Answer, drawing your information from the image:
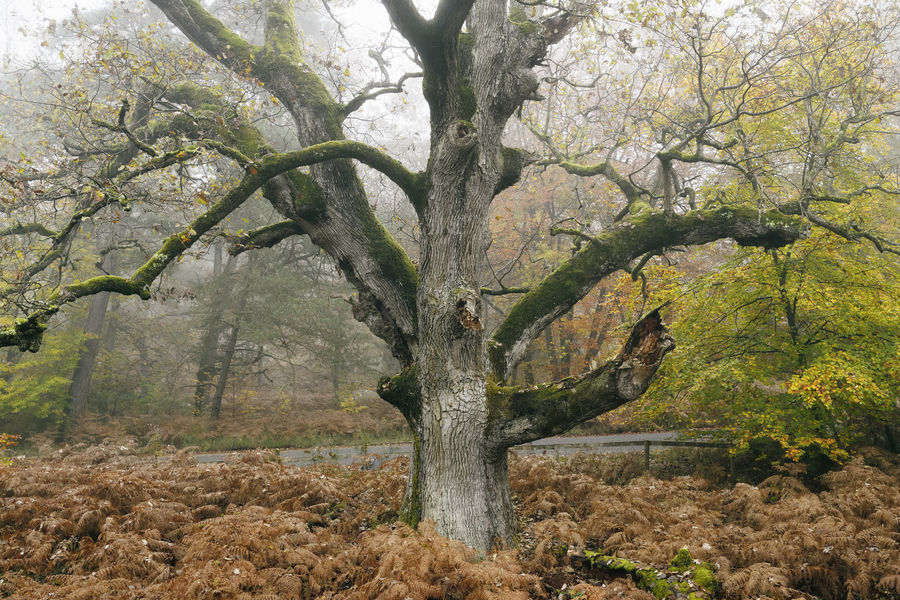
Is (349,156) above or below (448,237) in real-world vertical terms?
above

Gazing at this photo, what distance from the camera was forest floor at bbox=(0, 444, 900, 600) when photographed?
160 inches

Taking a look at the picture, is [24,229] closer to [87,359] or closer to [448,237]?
[448,237]

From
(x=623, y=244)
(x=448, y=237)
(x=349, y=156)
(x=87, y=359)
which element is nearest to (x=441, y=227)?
(x=448, y=237)

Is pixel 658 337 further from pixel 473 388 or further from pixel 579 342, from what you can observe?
pixel 579 342

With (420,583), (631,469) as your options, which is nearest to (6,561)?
(420,583)

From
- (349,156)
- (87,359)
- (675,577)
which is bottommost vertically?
(675,577)

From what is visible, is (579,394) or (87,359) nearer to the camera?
(579,394)

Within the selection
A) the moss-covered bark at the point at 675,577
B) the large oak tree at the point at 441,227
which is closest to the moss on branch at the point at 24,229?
the large oak tree at the point at 441,227

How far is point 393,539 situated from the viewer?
451 cm

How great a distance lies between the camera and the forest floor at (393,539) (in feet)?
13.3

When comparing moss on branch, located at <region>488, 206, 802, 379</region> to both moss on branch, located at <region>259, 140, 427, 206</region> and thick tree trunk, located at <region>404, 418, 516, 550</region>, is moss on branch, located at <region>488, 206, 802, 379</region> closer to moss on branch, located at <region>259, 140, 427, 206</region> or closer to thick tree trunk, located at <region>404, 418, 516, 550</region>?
thick tree trunk, located at <region>404, 418, 516, 550</region>

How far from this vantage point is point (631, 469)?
9.84 meters

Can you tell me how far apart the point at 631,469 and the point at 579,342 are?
30.6ft

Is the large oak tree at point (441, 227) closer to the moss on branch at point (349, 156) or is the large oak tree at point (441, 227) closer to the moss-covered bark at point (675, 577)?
the moss on branch at point (349, 156)
